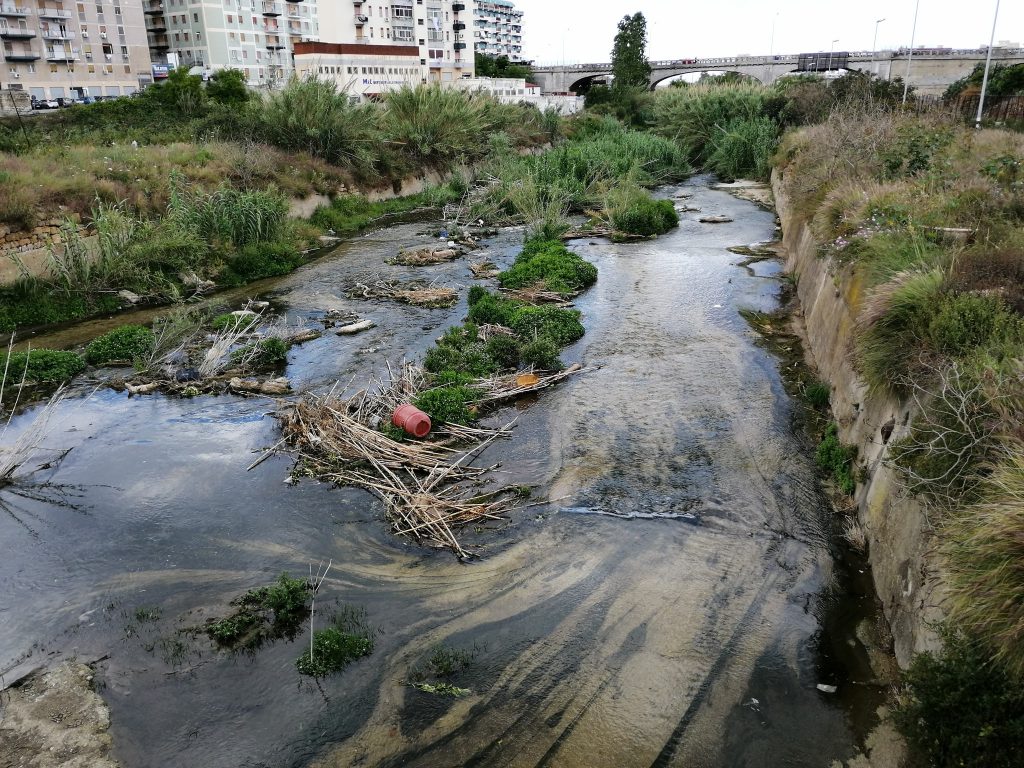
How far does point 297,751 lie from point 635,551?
3.57m

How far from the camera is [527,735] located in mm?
5184

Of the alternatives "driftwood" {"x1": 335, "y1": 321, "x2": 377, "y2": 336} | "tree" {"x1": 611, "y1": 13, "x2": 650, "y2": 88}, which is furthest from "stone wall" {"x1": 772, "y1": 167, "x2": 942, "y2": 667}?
"tree" {"x1": 611, "y1": 13, "x2": 650, "y2": 88}

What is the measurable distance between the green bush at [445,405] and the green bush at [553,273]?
238 inches

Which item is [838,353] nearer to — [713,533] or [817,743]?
[713,533]

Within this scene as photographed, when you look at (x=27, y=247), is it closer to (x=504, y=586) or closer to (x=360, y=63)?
(x=504, y=586)

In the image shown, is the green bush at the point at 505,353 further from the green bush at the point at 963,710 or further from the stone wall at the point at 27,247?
the stone wall at the point at 27,247

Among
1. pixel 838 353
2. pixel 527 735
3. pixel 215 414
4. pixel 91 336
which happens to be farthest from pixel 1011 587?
pixel 91 336

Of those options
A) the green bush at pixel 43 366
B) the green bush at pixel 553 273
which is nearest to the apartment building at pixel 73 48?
the green bush at pixel 43 366

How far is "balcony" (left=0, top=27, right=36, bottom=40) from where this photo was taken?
2282 inches

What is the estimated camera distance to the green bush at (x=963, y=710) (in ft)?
13.1

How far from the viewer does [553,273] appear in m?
16.1

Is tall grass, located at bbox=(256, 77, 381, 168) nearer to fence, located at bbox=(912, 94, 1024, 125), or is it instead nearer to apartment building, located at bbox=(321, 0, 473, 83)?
fence, located at bbox=(912, 94, 1024, 125)

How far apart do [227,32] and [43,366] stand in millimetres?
72944

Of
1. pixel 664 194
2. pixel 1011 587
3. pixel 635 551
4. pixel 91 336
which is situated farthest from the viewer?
pixel 664 194
